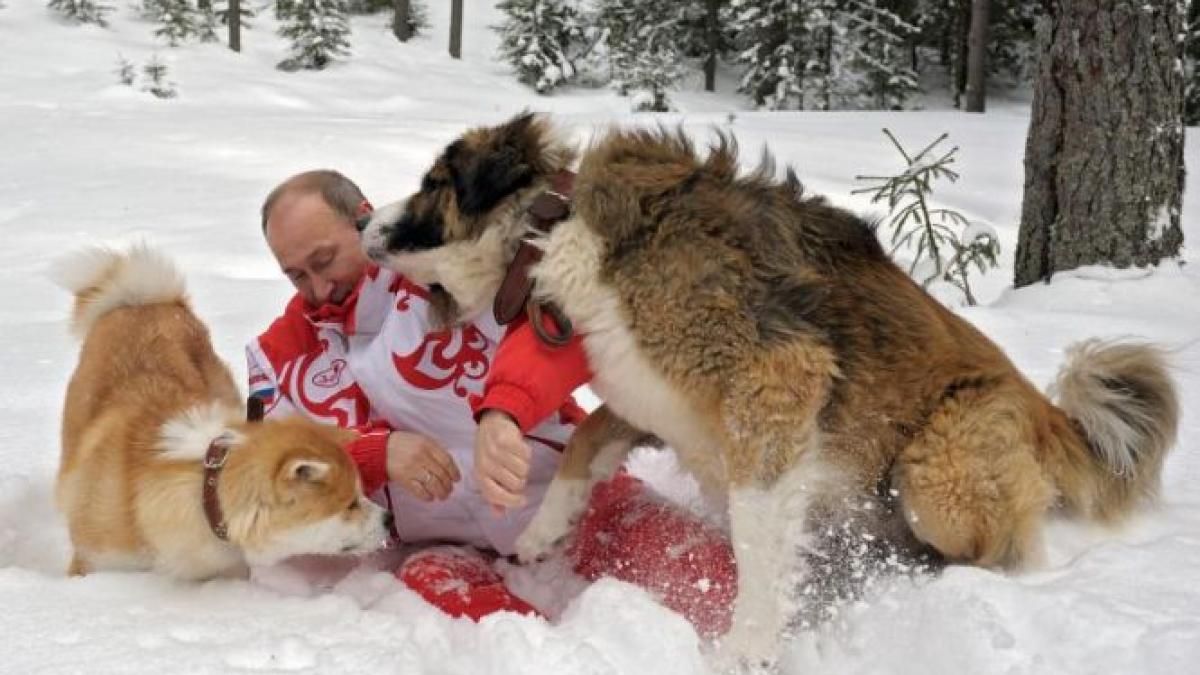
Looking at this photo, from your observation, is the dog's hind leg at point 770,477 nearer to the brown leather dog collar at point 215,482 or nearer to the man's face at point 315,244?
the brown leather dog collar at point 215,482

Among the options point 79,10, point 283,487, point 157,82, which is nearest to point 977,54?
point 157,82

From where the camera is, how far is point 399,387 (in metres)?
3.11

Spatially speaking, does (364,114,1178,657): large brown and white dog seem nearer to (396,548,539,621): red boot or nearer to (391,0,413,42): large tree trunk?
(396,548,539,621): red boot

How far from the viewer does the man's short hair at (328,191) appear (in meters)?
3.32

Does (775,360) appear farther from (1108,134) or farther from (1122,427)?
(1108,134)

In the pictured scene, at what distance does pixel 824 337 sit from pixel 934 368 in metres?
0.32

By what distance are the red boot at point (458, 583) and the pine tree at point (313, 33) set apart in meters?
23.6

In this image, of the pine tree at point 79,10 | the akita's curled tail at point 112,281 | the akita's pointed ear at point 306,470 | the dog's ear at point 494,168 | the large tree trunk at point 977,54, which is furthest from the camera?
the pine tree at point 79,10

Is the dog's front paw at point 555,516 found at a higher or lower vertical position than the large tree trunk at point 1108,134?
lower

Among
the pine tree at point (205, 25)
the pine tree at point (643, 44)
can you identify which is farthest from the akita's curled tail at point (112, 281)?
the pine tree at point (205, 25)

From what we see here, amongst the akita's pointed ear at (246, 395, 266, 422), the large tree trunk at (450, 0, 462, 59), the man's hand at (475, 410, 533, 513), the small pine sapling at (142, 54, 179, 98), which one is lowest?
the akita's pointed ear at (246, 395, 266, 422)

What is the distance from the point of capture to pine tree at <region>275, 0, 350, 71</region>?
79.6 ft

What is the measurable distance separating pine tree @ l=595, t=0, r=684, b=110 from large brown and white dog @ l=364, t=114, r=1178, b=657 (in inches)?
789

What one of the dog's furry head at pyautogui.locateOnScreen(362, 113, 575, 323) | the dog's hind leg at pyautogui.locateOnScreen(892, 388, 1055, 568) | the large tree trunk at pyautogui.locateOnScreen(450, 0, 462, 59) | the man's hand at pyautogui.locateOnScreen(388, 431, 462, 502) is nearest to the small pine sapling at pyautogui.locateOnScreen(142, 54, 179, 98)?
the large tree trunk at pyautogui.locateOnScreen(450, 0, 462, 59)
